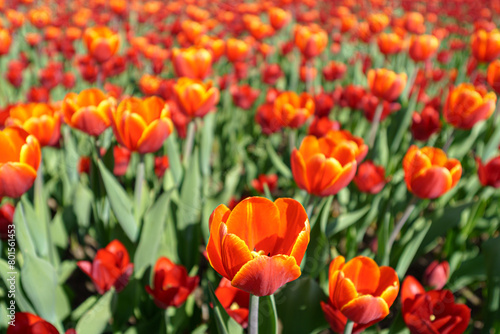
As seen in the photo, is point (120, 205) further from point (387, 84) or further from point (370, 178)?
point (387, 84)

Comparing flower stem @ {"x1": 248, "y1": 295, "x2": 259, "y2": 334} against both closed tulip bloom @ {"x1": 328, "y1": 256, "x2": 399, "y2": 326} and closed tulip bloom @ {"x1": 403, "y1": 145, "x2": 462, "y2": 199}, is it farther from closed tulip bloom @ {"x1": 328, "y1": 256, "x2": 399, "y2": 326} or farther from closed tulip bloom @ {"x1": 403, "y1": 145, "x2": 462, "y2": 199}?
closed tulip bloom @ {"x1": 403, "y1": 145, "x2": 462, "y2": 199}

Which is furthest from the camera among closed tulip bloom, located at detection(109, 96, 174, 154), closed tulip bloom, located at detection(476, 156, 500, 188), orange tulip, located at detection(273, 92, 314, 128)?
orange tulip, located at detection(273, 92, 314, 128)

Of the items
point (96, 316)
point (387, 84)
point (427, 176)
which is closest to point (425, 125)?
point (387, 84)

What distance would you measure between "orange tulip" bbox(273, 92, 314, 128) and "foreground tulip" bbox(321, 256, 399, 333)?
0.81 m

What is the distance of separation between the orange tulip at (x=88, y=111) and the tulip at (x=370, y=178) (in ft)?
2.59

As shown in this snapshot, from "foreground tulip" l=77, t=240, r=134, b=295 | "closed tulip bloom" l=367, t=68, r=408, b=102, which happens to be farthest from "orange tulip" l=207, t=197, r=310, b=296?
"closed tulip bloom" l=367, t=68, r=408, b=102

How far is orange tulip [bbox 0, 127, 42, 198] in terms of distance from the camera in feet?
2.74

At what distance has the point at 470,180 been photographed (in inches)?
64.1

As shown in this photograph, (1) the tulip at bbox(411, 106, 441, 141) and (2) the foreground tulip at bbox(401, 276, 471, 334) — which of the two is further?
(1) the tulip at bbox(411, 106, 441, 141)

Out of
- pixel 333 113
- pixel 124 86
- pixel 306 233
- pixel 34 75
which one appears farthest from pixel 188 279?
pixel 34 75

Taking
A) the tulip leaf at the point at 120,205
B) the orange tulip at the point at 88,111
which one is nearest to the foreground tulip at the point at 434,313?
the tulip leaf at the point at 120,205

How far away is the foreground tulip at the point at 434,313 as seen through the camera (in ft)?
2.56

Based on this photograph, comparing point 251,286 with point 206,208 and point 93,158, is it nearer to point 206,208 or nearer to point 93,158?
point 206,208

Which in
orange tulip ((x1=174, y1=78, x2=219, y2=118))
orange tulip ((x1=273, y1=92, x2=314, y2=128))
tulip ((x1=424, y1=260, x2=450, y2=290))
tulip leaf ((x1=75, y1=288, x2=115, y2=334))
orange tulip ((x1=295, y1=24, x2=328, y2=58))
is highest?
orange tulip ((x1=174, y1=78, x2=219, y2=118))
